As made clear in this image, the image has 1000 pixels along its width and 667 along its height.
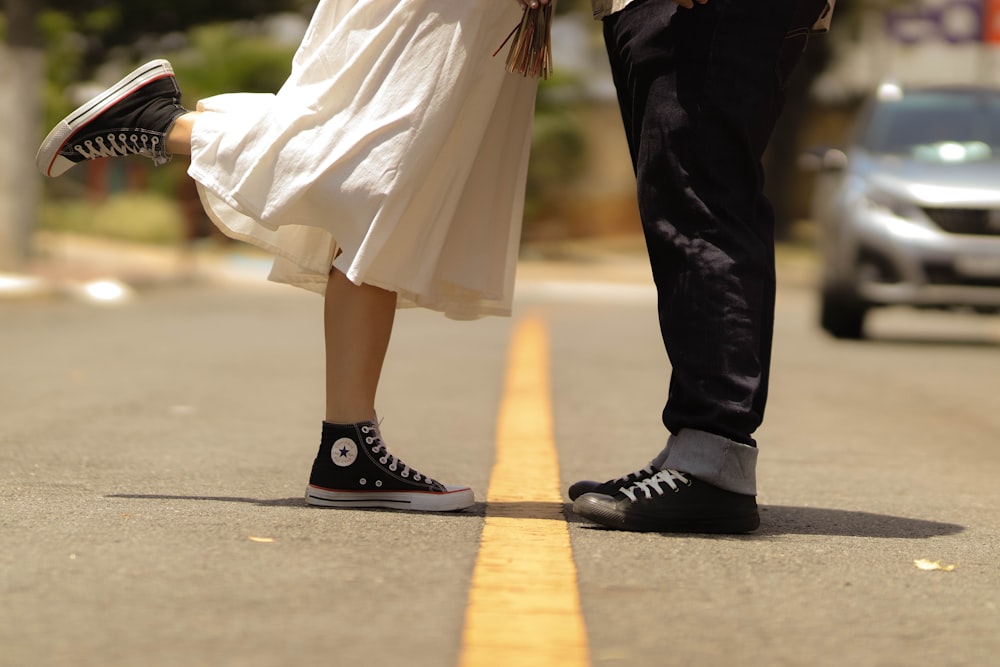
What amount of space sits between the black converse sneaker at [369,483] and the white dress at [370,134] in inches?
13.4

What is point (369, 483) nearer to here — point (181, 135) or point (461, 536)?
point (461, 536)

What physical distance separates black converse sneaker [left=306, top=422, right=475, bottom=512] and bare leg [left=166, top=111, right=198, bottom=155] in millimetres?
648

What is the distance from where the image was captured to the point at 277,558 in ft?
9.20

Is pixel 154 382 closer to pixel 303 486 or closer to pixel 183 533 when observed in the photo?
pixel 303 486

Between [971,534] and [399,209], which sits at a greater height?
[399,209]

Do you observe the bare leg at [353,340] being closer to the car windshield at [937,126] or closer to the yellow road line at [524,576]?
the yellow road line at [524,576]

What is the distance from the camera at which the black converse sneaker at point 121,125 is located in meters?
3.47

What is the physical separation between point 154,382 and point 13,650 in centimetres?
425

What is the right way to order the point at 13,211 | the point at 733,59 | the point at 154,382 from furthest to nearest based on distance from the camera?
the point at 13,211
the point at 154,382
the point at 733,59

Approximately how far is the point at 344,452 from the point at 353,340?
22 centimetres

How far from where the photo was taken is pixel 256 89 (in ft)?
83.4

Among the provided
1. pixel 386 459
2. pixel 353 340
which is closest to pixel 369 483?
pixel 386 459

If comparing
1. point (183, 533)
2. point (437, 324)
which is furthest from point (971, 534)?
point (437, 324)

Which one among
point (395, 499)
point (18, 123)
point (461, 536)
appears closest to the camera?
point (461, 536)
